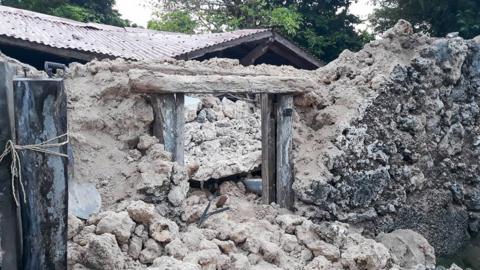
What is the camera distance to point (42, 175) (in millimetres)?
3008

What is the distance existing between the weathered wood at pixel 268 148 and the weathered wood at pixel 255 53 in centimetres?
475

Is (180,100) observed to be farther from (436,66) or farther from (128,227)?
(436,66)

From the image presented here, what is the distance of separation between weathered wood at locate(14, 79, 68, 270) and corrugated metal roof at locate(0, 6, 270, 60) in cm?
482

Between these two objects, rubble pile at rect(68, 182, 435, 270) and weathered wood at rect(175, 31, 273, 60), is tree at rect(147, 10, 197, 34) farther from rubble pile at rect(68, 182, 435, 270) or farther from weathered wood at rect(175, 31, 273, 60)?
rubble pile at rect(68, 182, 435, 270)

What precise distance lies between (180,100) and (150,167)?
0.72 metres

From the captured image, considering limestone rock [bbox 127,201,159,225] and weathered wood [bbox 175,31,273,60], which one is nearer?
limestone rock [bbox 127,201,159,225]

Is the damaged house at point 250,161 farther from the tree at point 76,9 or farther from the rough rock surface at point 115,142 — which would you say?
the tree at point 76,9

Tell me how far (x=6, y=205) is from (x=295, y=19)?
12.7 m

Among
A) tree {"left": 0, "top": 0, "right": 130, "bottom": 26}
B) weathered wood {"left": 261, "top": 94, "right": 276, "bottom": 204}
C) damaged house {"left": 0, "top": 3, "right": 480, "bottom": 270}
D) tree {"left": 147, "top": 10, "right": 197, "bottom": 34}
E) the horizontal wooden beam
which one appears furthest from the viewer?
tree {"left": 147, "top": 10, "right": 197, "bottom": 34}

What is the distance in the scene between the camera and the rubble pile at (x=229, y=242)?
3.44 meters

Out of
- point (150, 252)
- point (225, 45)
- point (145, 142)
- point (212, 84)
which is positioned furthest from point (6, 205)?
point (225, 45)

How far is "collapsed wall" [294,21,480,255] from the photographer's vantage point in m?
5.60

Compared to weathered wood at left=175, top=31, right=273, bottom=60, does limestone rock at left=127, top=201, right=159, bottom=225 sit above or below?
below

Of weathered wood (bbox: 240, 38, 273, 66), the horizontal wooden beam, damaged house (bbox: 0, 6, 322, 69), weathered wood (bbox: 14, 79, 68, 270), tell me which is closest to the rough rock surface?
the horizontal wooden beam
